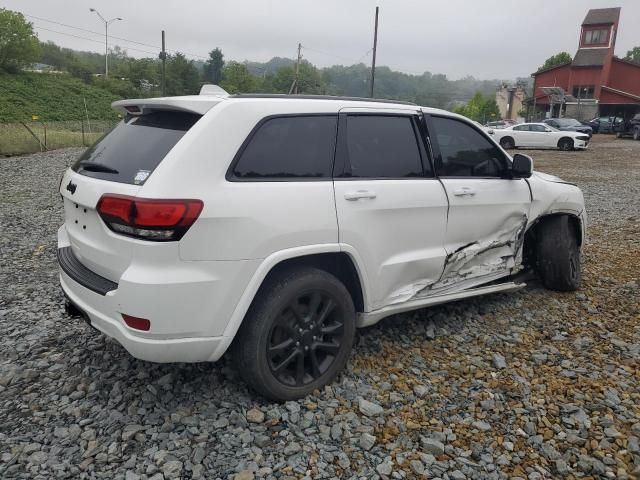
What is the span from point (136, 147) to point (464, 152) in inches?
94.3

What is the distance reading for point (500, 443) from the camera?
272cm

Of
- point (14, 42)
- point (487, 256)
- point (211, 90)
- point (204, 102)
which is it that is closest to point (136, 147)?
point (204, 102)

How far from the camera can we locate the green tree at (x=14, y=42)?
64.4 m

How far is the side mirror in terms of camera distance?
4.04m

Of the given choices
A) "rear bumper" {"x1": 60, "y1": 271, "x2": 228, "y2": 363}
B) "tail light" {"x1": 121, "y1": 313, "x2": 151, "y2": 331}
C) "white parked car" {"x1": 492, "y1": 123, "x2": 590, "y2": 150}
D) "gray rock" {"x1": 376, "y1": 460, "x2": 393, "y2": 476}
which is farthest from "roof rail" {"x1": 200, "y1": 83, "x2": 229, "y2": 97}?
"white parked car" {"x1": 492, "y1": 123, "x2": 590, "y2": 150}

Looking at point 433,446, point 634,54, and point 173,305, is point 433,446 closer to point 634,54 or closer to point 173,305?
point 173,305

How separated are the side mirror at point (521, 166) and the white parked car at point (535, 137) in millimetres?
21426

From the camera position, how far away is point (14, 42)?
211ft

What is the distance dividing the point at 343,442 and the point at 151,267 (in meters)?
1.35

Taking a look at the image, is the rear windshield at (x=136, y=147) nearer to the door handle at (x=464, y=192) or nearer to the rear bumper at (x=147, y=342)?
the rear bumper at (x=147, y=342)

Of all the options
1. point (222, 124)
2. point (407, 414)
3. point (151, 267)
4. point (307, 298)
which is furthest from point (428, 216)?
point (151, 267)

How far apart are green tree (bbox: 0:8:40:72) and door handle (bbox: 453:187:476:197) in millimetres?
75518

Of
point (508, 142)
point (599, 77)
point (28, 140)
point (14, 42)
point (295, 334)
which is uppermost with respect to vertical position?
point (14, 42)

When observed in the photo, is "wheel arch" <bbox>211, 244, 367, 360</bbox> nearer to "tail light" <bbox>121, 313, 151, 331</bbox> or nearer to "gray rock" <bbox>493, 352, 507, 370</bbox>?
"tail light" <bbox>121, 313, 151, 331</bbox>
